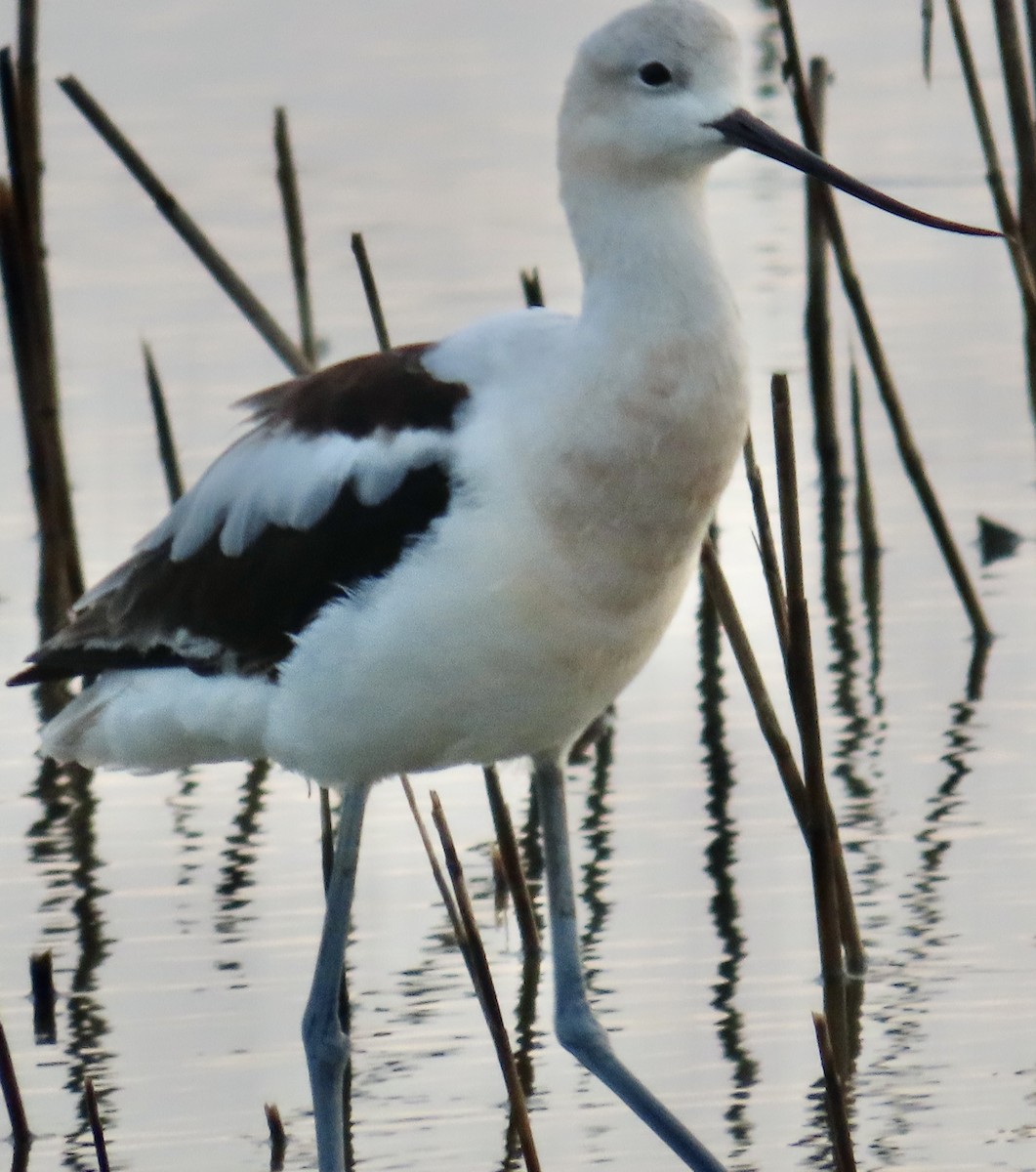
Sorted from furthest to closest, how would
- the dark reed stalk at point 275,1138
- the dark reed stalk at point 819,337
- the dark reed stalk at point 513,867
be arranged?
the dark reed stalk at point 819,337 → the dark reed stalk at point 513,867 → the dark reed stalk at point 275,1138

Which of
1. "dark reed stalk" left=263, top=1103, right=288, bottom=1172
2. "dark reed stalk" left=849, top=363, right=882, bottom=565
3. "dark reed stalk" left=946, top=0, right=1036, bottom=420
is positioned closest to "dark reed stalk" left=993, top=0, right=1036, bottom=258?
"dark reed stalk" left=946, top=0, right=1036, bottom=420

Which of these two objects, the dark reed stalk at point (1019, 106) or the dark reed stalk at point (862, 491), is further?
the dark reed stalk at point (862, 491)

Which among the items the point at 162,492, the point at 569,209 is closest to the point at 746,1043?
the point at 569,209

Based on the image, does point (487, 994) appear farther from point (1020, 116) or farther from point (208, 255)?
point (1020, 116)

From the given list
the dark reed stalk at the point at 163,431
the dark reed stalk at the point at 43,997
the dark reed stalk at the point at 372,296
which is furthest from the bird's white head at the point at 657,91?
the dark reed stalk at the point at 163,431

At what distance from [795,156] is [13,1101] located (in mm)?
2054

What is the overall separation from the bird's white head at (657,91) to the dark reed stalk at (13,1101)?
1753mm

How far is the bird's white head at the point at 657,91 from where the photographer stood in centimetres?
455

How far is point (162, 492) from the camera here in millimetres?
8508

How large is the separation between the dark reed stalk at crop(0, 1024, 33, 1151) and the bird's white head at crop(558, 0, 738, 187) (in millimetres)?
1753

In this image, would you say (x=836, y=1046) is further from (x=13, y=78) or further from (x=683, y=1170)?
(x=13, y=78)

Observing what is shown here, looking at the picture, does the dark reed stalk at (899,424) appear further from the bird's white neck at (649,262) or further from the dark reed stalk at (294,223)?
the bird's white neck at (649,262)

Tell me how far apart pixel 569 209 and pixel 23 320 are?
103 inches

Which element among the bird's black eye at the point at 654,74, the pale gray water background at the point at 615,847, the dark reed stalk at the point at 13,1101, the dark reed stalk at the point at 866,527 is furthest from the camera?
the dark reed stalk at the point at 866,527
